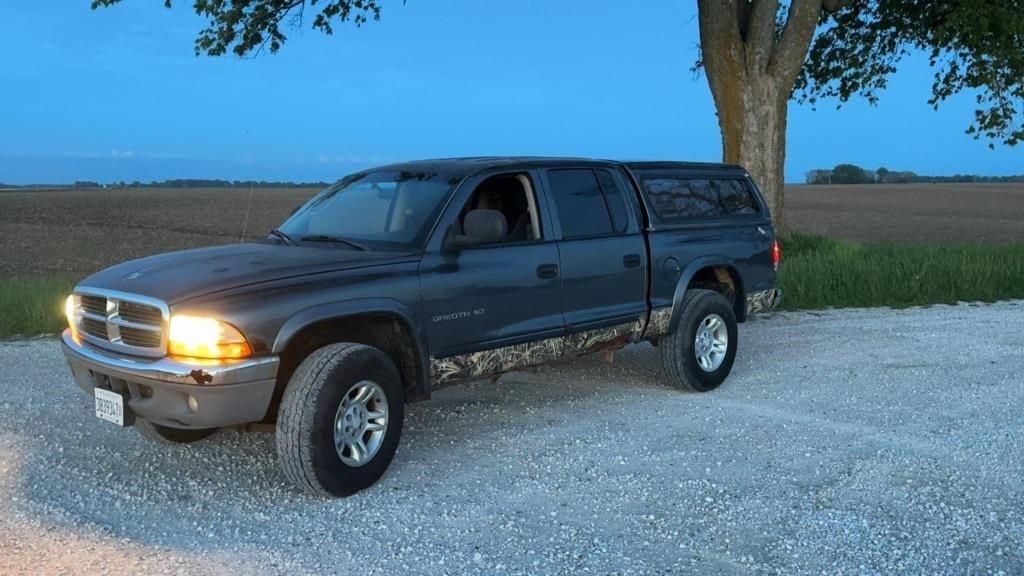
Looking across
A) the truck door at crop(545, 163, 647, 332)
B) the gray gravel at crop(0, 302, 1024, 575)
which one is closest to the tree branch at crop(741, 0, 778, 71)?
the gray gravel at crop(0, 302, 1024, 575)

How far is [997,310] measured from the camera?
11578 mm

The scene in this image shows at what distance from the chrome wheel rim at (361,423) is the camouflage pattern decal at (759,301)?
398 cm

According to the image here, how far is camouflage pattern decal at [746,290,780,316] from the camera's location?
25.5ft

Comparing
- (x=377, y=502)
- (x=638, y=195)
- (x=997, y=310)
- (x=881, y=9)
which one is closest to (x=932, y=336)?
(x=997, y=310)

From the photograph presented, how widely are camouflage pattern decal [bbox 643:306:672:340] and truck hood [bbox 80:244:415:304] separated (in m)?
2.37

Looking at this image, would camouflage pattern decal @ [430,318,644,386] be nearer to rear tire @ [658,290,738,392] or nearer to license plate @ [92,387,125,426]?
rear tire @ [658,290,738,392]

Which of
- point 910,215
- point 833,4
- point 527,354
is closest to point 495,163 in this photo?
point 527,354

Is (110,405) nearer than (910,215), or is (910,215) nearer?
(110,405)

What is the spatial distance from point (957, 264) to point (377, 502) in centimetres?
1210

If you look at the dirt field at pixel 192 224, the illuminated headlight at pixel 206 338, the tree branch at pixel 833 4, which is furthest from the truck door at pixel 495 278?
the dirt field at pixel 192 224

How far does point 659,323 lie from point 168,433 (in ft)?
11.9

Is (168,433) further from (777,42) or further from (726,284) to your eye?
(777,42)

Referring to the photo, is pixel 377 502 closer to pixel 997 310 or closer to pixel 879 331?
pixel 879 331

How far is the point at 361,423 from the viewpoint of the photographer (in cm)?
492
